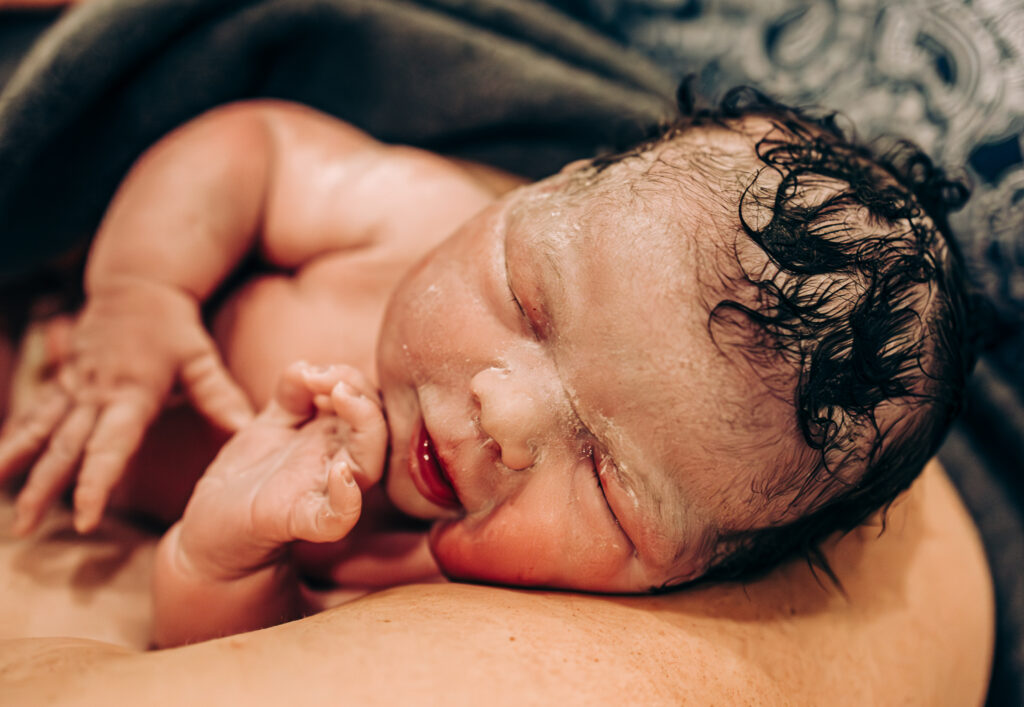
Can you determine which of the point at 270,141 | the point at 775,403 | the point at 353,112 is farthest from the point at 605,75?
the point at 775,403

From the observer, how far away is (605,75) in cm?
133

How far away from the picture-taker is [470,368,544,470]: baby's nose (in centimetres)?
66

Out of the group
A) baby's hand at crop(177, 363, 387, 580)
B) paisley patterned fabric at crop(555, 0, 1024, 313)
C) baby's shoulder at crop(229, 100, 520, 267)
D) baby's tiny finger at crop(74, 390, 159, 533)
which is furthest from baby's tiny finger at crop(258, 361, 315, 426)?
paisley patterned fabric at crop(555, 0, 1024, 313)

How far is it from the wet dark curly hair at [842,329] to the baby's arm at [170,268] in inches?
23.7

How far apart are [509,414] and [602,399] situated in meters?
0.09

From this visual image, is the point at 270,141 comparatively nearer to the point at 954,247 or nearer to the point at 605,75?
the point at 605,75

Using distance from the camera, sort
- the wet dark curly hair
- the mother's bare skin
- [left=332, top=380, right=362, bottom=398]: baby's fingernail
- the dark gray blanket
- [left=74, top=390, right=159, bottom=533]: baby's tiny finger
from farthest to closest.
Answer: the dark gray blanket, [left=74, top=390, right=159, bottom=533]: baby's tiny finger, [left=332, top=380, right=362, bottom=398]: baby's fingernail, the wet dark curly hair, the mother's bare skin

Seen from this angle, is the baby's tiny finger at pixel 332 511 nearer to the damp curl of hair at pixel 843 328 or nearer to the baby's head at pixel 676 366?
the baby's head at pixel 676 366

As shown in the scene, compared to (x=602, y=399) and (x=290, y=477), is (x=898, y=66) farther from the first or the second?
(x=290, y=477)

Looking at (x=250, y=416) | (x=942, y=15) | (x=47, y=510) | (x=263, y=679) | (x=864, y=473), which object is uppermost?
(x=942, y=15)

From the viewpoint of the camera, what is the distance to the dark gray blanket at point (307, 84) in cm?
99

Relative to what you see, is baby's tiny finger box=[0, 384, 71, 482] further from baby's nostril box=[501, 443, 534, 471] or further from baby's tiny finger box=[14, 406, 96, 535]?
baby's nostril box=[501, 443, 534, 471]

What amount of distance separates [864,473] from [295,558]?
716mm

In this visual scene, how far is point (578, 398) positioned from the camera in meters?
0.68
